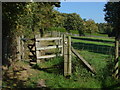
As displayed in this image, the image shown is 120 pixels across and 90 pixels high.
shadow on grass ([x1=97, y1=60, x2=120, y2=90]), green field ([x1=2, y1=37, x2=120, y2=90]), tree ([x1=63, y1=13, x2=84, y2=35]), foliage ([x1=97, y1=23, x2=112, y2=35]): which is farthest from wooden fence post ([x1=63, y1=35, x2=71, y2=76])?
tree ([x1=63, y1=13, x2=84, y2=35])

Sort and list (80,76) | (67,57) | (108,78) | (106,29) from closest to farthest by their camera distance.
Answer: (108,78) → (80,76) → (67,57) → (106,29)

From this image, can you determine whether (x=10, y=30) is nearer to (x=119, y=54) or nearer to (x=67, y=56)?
(x=67, y=56)

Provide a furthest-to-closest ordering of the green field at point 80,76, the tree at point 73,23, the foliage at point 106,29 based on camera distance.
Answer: the tree at point 73,23 < the foliage at point 106,29 < the green field at point 80,76

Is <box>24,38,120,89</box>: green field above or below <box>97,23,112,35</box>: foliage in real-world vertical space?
below

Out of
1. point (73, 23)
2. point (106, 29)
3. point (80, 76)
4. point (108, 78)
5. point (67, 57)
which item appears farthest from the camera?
point (106, 29)

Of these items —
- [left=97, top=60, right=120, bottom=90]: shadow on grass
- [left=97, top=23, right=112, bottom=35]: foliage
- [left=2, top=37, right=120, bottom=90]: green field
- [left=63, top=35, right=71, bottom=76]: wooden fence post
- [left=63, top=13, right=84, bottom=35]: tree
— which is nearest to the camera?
[left=97, top=60, right=120, bottom=90]: shadow on grass

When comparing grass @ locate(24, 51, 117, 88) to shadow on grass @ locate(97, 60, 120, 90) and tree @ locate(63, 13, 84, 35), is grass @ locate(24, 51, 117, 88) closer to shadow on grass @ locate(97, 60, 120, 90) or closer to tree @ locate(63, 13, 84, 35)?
shadow on grass @ locate(97, 60, 120, 90)

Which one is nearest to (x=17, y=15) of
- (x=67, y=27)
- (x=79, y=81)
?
(x=79, y=81)

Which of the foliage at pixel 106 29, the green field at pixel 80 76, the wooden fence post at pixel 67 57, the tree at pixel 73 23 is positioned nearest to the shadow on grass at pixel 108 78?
the green field at pixel 80 76

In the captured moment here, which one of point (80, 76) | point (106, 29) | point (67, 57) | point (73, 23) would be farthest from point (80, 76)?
point (106, 29)

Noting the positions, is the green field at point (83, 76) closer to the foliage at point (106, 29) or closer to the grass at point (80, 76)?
the grass at point (80, 76)

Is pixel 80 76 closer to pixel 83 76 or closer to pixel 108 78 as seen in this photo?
pixel 83 76

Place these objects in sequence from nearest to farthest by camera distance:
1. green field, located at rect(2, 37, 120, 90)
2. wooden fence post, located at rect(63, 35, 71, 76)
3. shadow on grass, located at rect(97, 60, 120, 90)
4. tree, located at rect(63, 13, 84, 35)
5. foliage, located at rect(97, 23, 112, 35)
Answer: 1. shadow on grass, located at rect(97, 60, 120, 90)
2. green field, located at rect(2, 37, 120, 90)
3. wooden fence post, located at rect(63, 35, 71, 76)
4. foliage, located at rect(97, 23, 112, 35)
5. tree, located at rect(63, 13, 84, 35)

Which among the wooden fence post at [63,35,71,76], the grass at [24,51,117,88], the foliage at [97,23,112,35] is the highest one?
the foliage at [97,23,112,35]
